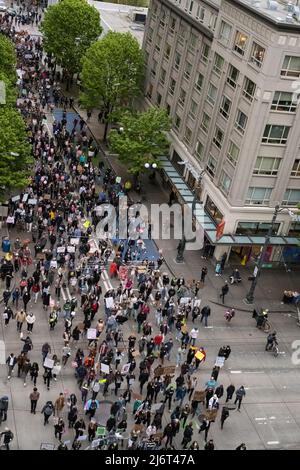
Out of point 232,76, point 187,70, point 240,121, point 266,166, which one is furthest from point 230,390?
point 187,70

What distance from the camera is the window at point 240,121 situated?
46969 mm

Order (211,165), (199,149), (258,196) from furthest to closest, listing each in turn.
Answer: (199,149), (211,165), (258,196)

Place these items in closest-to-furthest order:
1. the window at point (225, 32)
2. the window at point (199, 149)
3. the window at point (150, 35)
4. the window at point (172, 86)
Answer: the window at point (225, 32) → the window at point (199, 149) → the window at point (172, 86) → the window at point (150, 35)

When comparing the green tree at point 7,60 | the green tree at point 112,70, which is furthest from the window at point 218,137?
the green tree at point 7,60

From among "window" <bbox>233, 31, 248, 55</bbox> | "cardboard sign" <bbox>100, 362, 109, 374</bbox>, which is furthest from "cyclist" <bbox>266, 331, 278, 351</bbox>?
"window" <bbox>233, 31, 248, 55</bbox>

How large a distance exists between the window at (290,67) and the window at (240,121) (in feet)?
13.9

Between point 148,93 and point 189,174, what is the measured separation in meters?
15.5

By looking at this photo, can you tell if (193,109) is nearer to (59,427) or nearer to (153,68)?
(153,68)

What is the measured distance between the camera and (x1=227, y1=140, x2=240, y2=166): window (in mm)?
47997

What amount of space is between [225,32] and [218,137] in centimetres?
807

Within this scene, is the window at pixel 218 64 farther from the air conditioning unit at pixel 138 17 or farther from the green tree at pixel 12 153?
the air conditioning unit at pixel 138 17

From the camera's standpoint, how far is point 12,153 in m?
46.6

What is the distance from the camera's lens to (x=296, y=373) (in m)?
39.7
